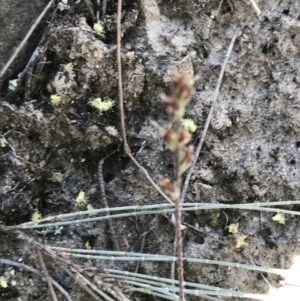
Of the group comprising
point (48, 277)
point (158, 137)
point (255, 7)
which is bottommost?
point (48, 277)

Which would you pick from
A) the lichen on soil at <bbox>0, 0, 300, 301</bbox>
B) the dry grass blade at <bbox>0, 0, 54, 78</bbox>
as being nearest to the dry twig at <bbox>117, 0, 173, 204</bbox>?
the lichen on soil at <bbox>0, 0, 300, 301</bbox>

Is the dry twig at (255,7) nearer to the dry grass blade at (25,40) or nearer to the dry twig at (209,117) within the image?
the dry twig at (209,117)

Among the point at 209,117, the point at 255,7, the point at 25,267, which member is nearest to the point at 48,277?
the point at 25,267

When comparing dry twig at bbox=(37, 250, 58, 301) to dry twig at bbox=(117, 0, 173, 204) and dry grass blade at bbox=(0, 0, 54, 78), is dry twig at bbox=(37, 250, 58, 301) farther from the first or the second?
dry grass blade at bbox=(0, 0, 54, 78)

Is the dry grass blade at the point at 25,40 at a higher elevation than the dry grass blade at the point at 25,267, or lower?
higher

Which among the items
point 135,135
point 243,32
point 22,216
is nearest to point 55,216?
point 22,216

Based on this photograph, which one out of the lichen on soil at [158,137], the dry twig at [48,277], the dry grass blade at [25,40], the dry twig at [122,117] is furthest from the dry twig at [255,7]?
the dry twig at [48,277]

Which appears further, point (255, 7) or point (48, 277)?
point (255, 7)

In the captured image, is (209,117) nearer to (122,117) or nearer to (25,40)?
(122,117)

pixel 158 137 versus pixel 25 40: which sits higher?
pixel 25 40
